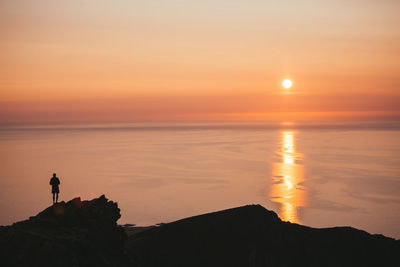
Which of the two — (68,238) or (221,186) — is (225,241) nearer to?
(68,238)

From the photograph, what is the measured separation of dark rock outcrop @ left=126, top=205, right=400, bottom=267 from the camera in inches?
1209

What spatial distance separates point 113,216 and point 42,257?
7.32 metres

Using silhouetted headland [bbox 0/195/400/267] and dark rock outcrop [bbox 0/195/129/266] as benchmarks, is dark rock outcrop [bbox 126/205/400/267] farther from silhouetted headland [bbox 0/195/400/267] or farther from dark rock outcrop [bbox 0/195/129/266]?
dark rock outcrop [bbox 0/195/129/266]

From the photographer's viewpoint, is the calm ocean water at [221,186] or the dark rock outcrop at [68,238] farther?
the calm ocean water at [221,186]

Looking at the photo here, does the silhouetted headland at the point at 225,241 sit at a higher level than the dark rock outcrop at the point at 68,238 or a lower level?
lower

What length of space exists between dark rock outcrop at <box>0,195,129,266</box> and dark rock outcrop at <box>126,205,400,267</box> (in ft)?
20.0

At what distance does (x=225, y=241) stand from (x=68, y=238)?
15331 millimetres

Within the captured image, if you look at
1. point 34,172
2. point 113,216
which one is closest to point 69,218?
point 113,216

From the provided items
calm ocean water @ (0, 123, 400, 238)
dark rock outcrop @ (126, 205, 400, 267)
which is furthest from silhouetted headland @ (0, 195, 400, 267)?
calm ocean water @ (0, 123, 400, 238)

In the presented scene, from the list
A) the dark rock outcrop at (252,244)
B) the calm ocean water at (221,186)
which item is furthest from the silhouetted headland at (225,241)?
the calm ocean water at (221,186)

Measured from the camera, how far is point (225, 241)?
32125 mm

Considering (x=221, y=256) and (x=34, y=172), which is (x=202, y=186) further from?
(x=221, y=256)

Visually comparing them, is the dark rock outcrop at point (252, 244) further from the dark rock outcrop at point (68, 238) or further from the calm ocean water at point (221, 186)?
the calm ocean water at point (221, 186)

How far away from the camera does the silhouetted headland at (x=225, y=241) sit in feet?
77.2
